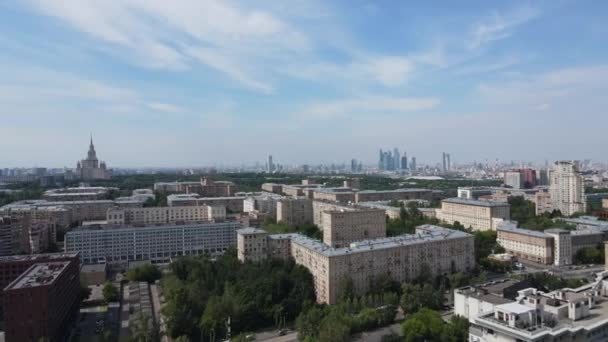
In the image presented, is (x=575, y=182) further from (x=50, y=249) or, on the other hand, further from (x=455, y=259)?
(x=50, y=249)

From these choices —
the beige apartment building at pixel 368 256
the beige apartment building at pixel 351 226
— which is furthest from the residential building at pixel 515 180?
the beige apartment building at pixel 368 256

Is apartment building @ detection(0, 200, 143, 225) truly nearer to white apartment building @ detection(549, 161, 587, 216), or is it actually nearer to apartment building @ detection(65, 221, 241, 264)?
apartment building @ detection(65, 221, 241, 264)

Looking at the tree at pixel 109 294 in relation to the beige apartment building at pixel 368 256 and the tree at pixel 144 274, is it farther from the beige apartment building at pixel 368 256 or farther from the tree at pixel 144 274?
the beige apartment building at pixel 368 256

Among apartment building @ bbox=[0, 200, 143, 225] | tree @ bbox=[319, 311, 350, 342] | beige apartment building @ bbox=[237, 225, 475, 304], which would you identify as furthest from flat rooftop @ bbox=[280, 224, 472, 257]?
apartment building @ bbox=[0, 200, 143, 225]

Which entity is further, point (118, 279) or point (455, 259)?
point (118, 279)

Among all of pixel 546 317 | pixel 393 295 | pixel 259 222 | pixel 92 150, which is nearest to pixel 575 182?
pixel 259 222

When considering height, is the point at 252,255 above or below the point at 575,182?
below

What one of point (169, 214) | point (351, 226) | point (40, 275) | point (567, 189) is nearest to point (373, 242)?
point (351, 226)
